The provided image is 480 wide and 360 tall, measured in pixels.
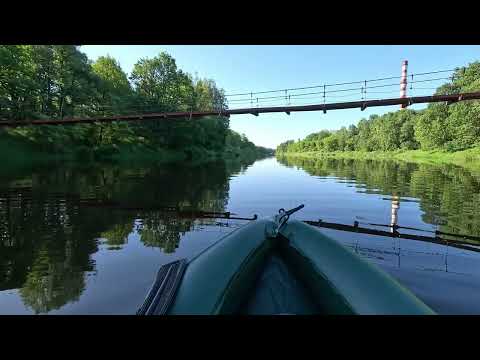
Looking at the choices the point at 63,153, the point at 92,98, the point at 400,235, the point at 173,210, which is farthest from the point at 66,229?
the point at 92,98

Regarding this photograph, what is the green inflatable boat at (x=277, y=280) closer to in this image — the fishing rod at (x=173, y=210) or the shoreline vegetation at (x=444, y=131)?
the fishing rod at (x=173, y=210)

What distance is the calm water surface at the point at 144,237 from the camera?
14.5ft

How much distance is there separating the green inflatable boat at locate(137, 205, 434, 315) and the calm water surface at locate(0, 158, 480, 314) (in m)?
1.62

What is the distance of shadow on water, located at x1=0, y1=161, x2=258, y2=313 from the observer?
4688 millimetres

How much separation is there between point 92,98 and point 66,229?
38.8 m

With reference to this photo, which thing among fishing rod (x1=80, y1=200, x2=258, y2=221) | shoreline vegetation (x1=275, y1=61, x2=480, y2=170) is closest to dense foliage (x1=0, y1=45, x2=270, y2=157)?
fishing rod (x1=80, y1=200, x2=258, y2=221)

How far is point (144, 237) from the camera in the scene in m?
7.35

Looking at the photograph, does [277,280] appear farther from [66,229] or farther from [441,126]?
[441,126]

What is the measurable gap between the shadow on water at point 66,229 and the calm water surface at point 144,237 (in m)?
0.02

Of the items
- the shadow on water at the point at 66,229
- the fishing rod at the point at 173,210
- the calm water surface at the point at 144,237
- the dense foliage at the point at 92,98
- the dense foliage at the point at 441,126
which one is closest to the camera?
the calm water surface at the point at 144,237

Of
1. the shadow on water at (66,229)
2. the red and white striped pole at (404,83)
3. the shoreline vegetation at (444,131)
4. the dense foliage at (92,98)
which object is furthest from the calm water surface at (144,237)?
the shoreline vegetation at (444,131)
